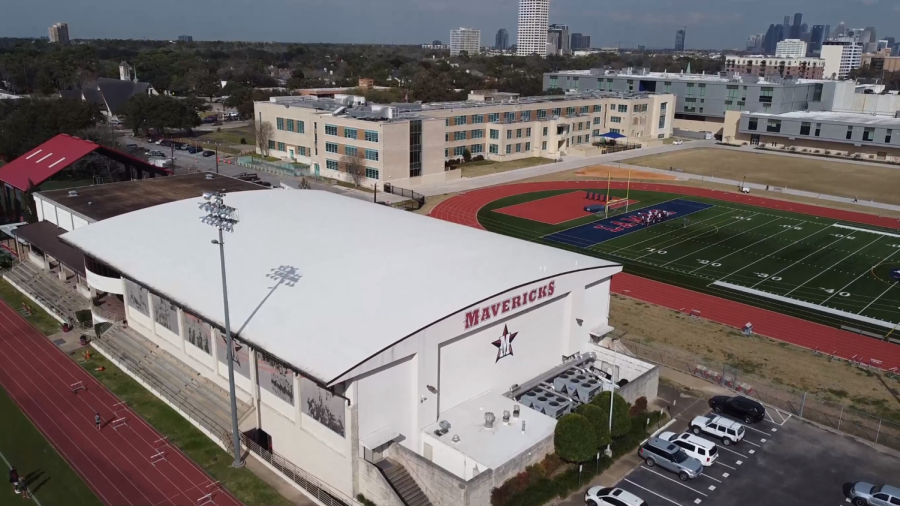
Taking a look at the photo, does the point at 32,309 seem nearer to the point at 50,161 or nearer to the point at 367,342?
the point at 50,161

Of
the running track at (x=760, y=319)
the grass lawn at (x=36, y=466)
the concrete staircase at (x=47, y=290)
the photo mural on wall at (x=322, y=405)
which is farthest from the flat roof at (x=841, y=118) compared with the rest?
the grass lawn at (x=36, y=466)

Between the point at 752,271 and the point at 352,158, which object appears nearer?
the point at 752,271

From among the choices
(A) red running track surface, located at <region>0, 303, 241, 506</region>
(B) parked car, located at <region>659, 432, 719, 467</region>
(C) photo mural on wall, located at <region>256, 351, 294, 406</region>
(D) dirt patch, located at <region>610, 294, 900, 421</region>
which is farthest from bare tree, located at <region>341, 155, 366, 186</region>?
(B) parked car, located at <region>659, 432, 719, 467</region>

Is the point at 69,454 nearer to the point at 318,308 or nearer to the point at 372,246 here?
the point at 318,308

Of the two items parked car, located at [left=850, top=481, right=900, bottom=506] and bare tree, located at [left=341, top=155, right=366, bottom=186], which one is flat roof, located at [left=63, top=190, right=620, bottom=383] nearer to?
parked car, located at [left=850, top=481, right=900, bottom=506]

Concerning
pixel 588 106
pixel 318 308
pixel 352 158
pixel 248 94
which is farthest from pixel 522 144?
pixel 318 308

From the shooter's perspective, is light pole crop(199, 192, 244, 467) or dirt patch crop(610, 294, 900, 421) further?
dirt patch crop(610, 294, 900, 421)
